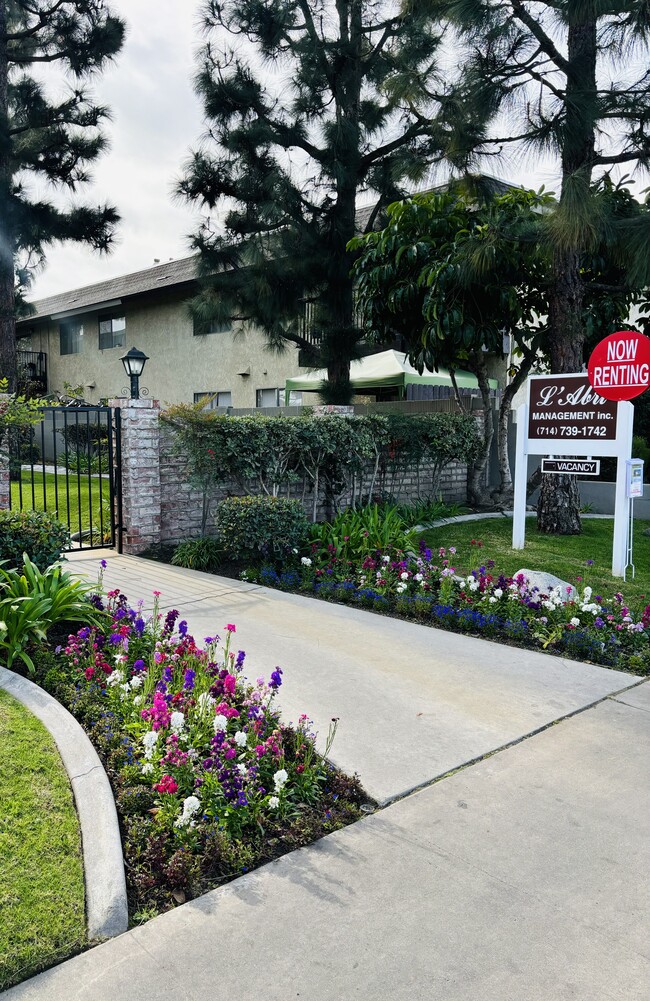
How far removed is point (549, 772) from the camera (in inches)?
133

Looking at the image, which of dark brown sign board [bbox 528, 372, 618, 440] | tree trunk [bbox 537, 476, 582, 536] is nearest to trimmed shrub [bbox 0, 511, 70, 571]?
dark brown sign board [bbox 528, 372, 618, 440]

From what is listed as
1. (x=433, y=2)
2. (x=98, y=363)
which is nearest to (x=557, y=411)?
(x=433, y=2)

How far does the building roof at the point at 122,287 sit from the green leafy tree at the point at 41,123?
476cm

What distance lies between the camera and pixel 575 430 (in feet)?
25.5

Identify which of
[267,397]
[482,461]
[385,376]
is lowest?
[482,461]

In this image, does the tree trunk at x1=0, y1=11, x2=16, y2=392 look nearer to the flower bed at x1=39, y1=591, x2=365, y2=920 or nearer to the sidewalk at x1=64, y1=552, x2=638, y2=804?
the sidewalk at x1=64, y1=552, x2=638, y2=804

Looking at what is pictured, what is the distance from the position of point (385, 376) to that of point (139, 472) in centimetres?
581

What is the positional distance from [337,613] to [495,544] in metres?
3.17

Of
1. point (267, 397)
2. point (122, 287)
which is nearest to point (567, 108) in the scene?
point (267, 397)

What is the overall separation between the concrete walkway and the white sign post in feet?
10.5

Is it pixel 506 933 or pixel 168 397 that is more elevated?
pixel 168 397

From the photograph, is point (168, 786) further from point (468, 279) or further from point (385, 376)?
point (385, 376)

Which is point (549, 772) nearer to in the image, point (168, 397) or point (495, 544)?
point (495, 544)

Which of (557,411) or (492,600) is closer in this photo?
(492,600)
